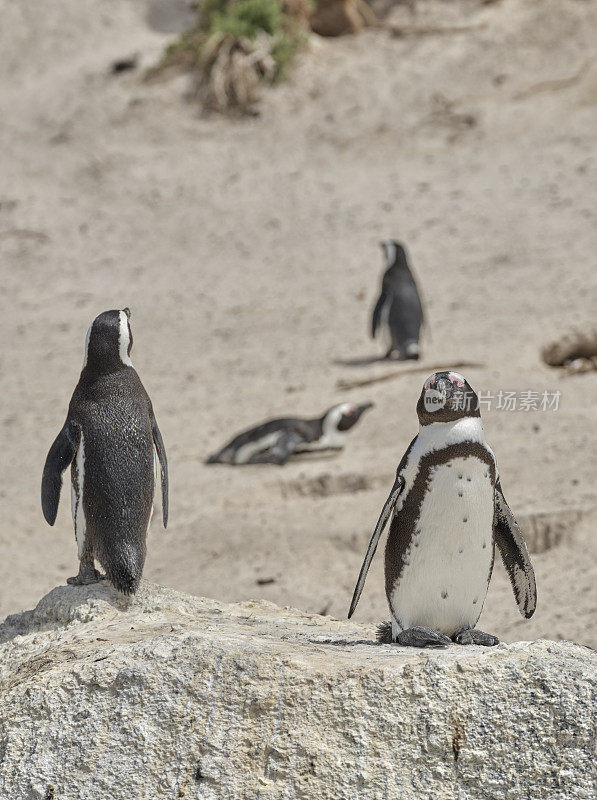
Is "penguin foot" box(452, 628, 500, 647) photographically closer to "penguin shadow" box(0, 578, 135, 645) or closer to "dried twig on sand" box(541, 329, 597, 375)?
"penguin shadow" box(0, 578, 135, 645)

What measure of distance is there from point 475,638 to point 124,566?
1138mm

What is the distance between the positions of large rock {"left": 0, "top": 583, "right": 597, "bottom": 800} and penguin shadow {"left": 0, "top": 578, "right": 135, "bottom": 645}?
1.91 ft

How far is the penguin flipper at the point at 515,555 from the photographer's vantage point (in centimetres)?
366

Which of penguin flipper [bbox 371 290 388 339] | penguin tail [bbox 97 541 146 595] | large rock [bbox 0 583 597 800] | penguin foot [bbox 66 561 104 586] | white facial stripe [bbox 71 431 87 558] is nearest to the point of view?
large rock [bbox 0 583 597 800]

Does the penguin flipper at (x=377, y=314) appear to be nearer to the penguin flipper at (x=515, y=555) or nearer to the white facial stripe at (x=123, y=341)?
the white facial stripe at (x=123, y=341)

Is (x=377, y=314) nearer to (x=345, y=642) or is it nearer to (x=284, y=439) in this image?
(x=284, y=439)

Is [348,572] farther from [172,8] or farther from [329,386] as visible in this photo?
[172,8]

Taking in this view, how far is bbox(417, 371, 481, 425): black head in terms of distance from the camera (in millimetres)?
3364

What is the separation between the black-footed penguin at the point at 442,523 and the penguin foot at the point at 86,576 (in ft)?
3.08

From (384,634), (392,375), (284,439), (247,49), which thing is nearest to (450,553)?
(384,634)

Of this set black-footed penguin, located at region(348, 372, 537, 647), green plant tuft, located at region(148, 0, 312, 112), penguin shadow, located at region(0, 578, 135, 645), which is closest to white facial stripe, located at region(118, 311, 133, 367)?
penguin shadow, located at region(0, 578, 135, 645)

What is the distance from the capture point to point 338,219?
1404cm

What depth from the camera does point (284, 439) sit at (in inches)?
322

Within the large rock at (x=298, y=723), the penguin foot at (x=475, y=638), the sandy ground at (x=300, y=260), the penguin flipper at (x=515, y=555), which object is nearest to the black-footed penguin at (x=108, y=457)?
the large rock at (x=298, y=723)
